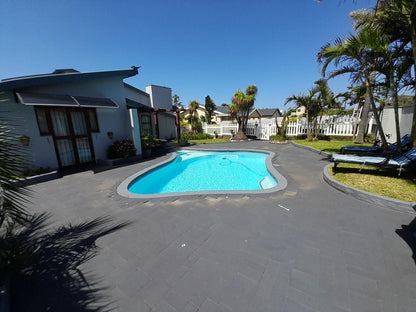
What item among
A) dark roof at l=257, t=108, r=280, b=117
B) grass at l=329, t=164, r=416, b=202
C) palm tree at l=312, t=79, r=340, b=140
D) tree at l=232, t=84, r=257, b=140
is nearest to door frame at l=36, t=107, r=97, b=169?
grass at l=329, t=164, r=416, b=202

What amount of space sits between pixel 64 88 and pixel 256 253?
371 inches

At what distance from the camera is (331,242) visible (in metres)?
2.63

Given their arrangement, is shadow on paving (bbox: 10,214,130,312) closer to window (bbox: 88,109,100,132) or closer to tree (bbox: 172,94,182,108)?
window (bbox: 88,109,100,132)

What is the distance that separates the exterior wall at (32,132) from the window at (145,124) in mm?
7326

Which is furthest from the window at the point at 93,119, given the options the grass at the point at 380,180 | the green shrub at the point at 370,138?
the green shrub at the point at 370,138

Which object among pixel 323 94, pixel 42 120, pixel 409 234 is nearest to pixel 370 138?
pixel 323 94

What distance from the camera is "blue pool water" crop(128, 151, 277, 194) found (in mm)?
6117

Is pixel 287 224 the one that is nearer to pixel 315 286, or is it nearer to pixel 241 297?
pixel 315 286

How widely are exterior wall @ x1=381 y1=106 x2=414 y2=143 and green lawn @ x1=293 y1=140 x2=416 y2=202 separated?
20.7 feet

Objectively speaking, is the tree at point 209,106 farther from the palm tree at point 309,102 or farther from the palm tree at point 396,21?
the palm tree at point 396,21

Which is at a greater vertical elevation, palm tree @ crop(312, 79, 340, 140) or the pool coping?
palm tree @ crop(312, 79, 340, 140)

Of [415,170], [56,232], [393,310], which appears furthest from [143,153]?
[415,170]

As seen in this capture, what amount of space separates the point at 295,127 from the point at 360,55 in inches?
377

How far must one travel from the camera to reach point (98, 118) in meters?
8.07
